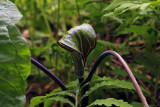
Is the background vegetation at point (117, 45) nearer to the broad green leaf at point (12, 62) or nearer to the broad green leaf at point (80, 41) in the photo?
the broad green leaf at point (80, 41)

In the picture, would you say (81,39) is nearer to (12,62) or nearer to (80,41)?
(80,41)

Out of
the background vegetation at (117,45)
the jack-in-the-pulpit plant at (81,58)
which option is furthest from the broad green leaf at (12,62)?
the background vegetation at (117,45)

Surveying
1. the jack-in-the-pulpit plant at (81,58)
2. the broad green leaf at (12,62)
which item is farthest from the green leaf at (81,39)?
the broad green leaf at (12,62)

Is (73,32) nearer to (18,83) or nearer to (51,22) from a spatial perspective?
(18,83)

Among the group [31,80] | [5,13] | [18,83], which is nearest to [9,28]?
[5,13]

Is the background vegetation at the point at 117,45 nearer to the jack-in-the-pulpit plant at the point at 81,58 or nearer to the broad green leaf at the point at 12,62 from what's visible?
Answer: the jack-in-the-pulpit plant at the point at 81,58

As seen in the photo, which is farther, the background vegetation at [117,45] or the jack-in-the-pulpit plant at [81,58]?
the background vegetation at [117,45]

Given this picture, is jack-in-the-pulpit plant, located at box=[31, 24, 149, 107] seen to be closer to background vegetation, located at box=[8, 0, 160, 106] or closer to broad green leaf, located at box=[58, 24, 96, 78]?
broad green leaf, located at box=[58, 24, 96, 78]

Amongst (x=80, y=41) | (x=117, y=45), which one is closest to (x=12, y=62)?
(x=80, y=41)
